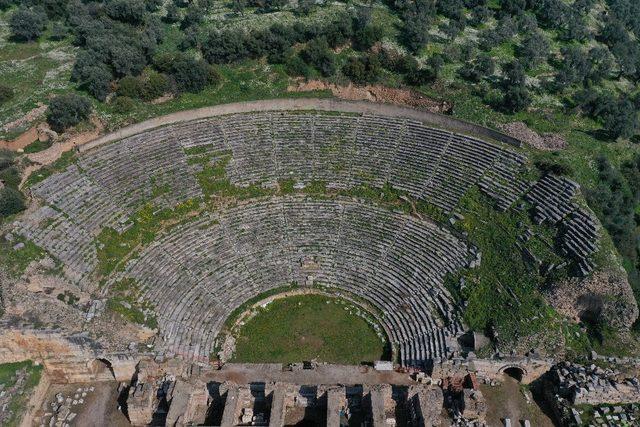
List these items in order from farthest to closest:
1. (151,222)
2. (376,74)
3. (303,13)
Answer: (303,13) → (376,74) → (151,222)

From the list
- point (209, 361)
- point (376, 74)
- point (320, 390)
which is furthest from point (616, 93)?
point (209, 361)

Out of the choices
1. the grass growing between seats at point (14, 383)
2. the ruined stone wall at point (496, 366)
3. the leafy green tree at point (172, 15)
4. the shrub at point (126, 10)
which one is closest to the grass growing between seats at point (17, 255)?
the grass growing between seats at point (14, 383)

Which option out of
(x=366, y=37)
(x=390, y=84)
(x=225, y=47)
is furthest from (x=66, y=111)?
(x=366, y=37)

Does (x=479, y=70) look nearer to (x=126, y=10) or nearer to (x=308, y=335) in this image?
(x=308, y=335)

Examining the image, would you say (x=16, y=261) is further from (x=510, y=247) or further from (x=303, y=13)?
(x=303, y=13)

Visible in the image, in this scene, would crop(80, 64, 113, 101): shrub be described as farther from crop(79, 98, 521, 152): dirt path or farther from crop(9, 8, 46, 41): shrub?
crop(9, 8, 46, 41): shrub

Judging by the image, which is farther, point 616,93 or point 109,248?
point 616,93
